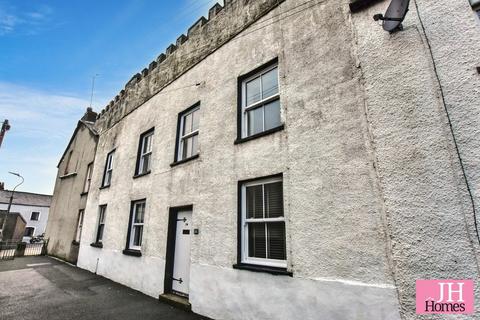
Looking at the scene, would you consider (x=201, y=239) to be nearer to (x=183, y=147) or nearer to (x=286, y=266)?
Result: (x=286, y=266)

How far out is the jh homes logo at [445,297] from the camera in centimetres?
278

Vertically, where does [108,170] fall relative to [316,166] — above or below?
above

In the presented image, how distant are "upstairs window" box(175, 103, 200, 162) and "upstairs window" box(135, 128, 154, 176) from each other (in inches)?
81.2

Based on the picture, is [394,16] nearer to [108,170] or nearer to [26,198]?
[108,170]

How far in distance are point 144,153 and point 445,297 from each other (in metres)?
9.59

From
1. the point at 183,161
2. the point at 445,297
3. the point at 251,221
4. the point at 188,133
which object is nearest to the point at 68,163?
the point at 188,133

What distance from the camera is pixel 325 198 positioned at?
162 inches

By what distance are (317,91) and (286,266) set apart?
11.3 ft

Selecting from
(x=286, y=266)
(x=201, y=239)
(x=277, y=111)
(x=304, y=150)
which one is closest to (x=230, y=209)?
(x=201, y=239)

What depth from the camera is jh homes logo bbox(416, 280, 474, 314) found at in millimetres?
A: 2781

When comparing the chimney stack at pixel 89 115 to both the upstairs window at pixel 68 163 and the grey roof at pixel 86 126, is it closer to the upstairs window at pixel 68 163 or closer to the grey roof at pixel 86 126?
the grey roof at pixel 86 126

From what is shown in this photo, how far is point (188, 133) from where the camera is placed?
7.84 metres

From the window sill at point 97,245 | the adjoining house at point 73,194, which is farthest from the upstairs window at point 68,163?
the window sill at point 97,245

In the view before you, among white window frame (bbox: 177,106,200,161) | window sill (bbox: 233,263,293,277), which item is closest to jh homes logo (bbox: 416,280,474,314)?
window sill (bbox: 233,263,293,277)
